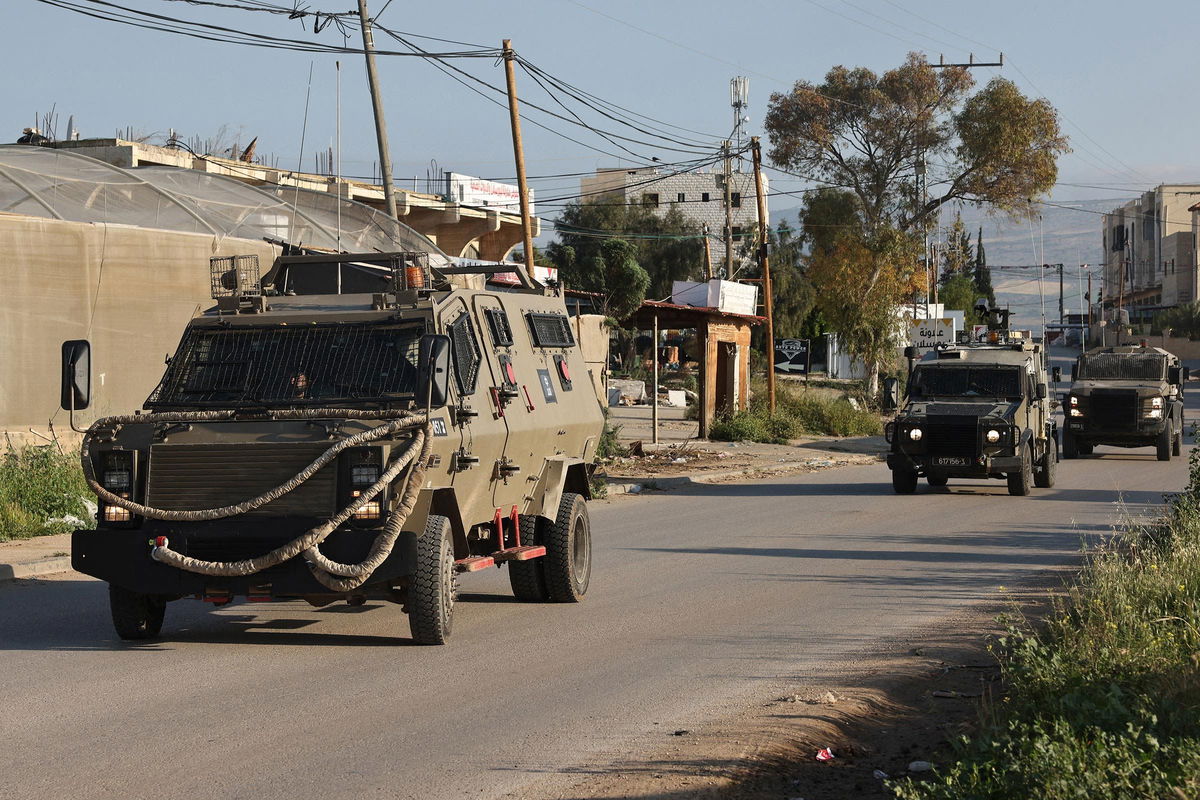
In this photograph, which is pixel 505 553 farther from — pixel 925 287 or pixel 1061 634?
pixel 925 287

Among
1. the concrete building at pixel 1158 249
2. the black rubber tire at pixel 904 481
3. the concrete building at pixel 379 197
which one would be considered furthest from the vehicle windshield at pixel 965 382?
the concrete building at pixel 1158 249

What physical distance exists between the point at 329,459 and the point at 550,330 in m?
3.92

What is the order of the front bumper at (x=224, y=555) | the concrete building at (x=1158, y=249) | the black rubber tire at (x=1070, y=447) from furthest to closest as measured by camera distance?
the concrete building at (x=1158, y=249) → the black rubber tire at (x=1070, y=447) → the front bumper at (x=224, y=555)

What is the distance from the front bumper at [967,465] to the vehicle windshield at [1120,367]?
1113 centimetres

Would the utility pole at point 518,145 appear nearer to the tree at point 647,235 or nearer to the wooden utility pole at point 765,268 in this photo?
the wooden utility pole at point 765,268

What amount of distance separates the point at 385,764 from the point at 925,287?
47652mm

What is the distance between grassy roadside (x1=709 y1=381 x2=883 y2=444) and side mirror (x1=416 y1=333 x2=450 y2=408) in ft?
80.8

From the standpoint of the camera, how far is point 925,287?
51.9 meters

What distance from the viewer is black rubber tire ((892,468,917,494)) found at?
21453mm

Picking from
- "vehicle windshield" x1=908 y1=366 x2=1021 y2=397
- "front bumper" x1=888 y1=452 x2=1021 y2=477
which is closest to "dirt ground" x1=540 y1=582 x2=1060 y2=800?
"front bumper" x1=888 y1=452 x2=1021 y2=477

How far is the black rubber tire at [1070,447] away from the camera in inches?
1194

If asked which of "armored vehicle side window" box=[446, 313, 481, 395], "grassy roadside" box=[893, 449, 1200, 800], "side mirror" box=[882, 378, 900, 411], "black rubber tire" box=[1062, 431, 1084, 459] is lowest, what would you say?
"black rubber tire" box=[1062, 431, 1084, 459]

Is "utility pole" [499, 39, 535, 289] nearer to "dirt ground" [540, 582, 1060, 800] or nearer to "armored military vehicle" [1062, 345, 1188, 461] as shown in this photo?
"armored military vehicle" [1062, 345, 1188, 461]

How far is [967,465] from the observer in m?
20.6
